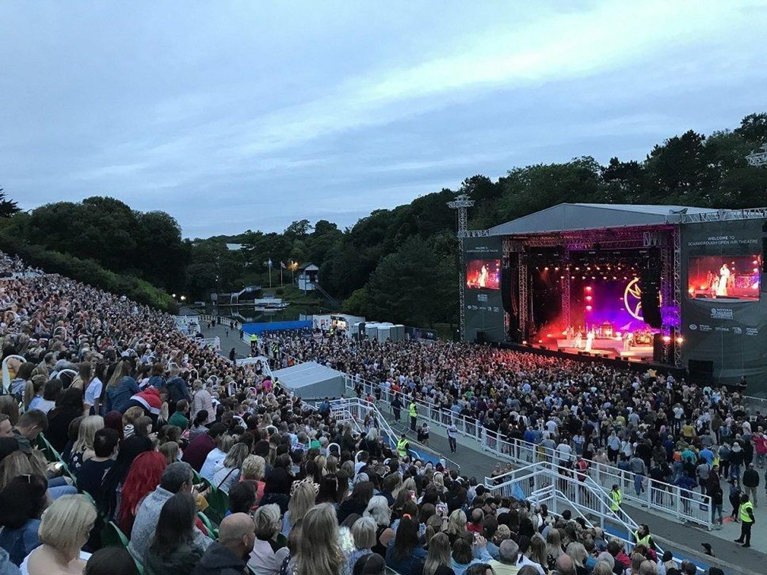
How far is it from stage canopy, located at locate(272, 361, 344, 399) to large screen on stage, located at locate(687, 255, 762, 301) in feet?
39.8

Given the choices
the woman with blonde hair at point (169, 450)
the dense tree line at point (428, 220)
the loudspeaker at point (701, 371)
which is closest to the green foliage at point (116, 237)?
the dense tree line at point (428, 220)

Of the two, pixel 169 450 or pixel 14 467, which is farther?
pixel 169 450

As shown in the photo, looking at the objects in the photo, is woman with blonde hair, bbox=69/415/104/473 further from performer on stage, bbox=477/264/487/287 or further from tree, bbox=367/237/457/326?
tree, bbox=367/237/457/326

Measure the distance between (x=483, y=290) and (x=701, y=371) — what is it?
37.7ft

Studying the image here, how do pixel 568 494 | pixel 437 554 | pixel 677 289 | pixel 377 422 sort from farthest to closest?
pixel 677 289 < pixel 377 422 < pixel 568 494 < pixel 437 554

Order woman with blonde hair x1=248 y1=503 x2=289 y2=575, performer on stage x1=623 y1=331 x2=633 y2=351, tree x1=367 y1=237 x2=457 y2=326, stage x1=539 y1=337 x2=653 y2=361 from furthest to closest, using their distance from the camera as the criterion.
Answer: tree x1=367 y1=237 x2=457 y2=326 → performer on stage x1=623 y1=331 x2=633 y2=351 → stage x1=539 y1=337 x2=653 y2=361 → woman with blonde hair x1=248 y1=503 x2=289 y2=575

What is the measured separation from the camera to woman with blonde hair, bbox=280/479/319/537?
3.87m

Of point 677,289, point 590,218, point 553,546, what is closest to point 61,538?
point 553,546

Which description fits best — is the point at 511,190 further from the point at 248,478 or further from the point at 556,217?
the point at 248,478

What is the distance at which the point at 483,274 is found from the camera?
29.7m

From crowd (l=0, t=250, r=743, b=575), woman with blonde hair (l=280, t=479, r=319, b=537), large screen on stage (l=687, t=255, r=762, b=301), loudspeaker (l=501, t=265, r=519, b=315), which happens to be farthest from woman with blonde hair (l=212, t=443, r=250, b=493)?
loudspeaker (l=501, t=265, r=519, b=315)

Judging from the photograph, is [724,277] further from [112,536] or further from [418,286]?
[418,286]

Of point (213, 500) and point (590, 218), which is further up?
point (590, 218)

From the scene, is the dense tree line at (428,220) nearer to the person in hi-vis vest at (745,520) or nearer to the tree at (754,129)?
the tree at (754,129)
